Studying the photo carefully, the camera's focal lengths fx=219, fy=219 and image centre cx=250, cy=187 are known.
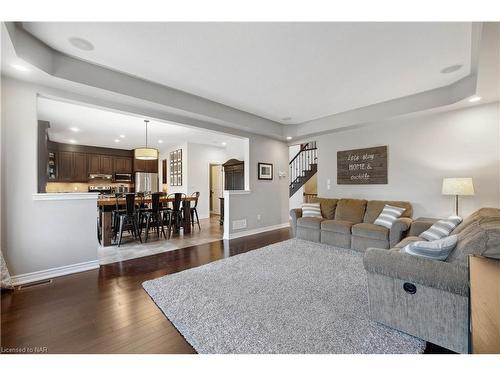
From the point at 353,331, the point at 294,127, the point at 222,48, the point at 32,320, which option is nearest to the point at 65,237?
the point at 32,320

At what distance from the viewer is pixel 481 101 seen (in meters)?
3.19

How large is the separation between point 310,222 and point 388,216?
131cm

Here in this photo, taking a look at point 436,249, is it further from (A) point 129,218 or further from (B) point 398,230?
(A) point 129,218

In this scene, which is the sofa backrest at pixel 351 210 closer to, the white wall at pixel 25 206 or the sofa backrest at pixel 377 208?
the sofa backrest at pixel 377 208

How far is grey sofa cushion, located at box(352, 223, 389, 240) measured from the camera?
342 centimetres

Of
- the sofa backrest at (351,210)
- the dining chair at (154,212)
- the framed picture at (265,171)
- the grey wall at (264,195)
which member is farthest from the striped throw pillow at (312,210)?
the dining chair at (154,212)

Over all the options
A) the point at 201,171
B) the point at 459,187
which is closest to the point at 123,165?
the point at 201,171

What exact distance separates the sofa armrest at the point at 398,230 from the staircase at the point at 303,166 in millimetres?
4364

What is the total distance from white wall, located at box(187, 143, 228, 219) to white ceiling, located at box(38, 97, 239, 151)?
317 mm

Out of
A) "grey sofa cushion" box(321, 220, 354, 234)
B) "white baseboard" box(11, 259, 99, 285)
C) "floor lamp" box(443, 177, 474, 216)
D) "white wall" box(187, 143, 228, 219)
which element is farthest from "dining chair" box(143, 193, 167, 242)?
"floor lamp" box(443, 177, 474, 216)

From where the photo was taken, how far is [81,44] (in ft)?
7.59
